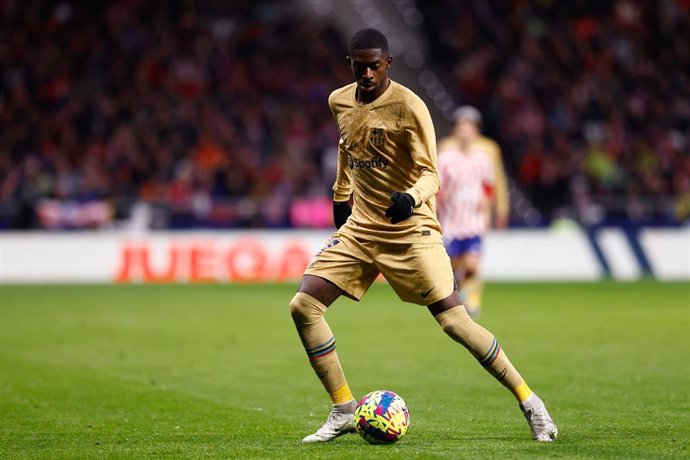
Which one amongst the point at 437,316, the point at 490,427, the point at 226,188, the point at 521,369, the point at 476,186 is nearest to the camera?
the point at 437,316

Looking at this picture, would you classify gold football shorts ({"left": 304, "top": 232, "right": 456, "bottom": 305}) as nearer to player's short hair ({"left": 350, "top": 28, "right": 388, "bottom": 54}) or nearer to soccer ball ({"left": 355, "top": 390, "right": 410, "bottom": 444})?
soccer ball ({"left": 355, "top": 390, "right": 410, "bottom": 444})

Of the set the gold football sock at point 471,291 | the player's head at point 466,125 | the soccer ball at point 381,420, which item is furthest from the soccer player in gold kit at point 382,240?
the gold football sock at point 471,291

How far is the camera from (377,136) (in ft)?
22.0

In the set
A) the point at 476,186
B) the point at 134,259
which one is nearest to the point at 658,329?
the point at 476,186

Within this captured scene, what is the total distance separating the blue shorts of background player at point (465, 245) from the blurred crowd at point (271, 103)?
9215 millimetres

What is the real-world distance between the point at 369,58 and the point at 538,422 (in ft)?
7.26

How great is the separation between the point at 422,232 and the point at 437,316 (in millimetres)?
488

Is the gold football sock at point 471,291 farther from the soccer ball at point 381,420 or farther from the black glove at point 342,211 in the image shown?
the soccer ball at point 381,420

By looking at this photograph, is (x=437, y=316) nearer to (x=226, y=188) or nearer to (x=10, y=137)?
(x=226, y=188)

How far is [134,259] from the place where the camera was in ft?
76.3

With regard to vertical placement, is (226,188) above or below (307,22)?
below

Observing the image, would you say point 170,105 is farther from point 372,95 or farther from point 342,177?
point 372,95

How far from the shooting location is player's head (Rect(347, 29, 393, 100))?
6473 mm

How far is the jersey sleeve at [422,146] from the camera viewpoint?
654cm
